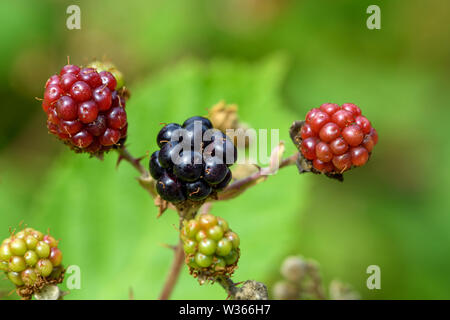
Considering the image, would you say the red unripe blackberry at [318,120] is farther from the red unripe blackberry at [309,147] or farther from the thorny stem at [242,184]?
the thorny stem at [242,184]

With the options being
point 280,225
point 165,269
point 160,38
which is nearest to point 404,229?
point 280,225

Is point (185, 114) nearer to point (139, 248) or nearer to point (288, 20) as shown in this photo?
point (139, 248)

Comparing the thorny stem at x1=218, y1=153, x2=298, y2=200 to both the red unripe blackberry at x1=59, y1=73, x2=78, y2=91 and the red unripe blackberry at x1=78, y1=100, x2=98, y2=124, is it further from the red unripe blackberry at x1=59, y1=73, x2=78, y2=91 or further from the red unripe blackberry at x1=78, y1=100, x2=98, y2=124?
the red unripe blackberry at x1=59, y1=73, x2=78, y2=91

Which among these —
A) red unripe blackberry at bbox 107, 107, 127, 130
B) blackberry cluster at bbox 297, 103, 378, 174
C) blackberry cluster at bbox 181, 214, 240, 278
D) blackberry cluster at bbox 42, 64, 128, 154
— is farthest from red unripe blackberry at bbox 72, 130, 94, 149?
blackberry cluster at bbox 297, 103, 378, 174

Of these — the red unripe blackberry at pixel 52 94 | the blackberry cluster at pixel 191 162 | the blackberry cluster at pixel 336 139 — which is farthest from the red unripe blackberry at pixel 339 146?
the red unripe blackberry at pixel 52 94

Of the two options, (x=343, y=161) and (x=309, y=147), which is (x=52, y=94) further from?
(x=343, y=161)

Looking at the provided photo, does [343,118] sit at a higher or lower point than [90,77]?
lower

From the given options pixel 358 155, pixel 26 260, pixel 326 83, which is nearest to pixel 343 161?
pixel 358 155
